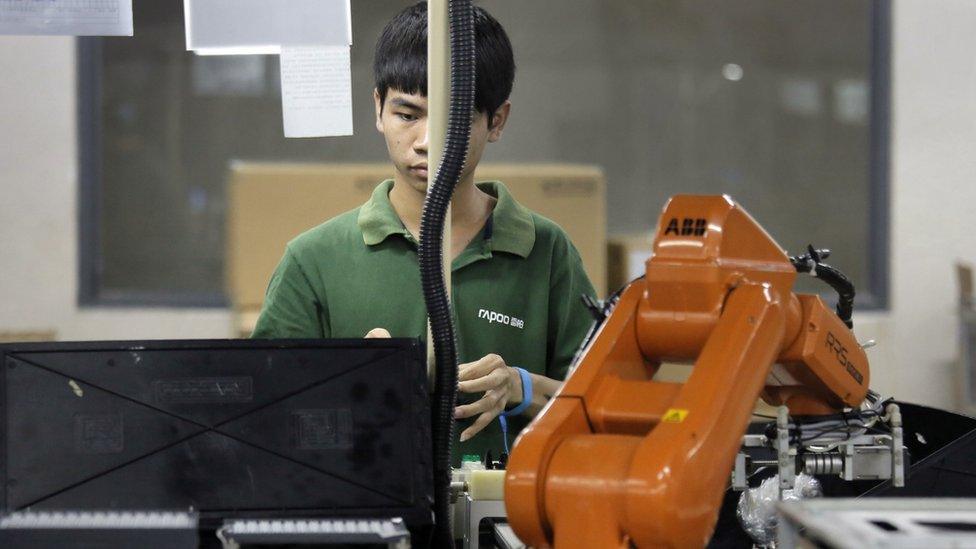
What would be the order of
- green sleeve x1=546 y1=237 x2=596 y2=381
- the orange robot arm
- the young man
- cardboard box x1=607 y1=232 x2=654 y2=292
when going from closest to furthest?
the orange robot arm → the young man → green sleeve x1=546 y1=237 x2=596 y2=381 → cardboard box x1=607 y1=232 x2=654 y2=292

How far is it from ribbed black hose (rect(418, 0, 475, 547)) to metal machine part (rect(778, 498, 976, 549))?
372mm

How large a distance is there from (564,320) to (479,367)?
0.74 ft

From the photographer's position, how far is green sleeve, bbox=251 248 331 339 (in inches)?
57.3

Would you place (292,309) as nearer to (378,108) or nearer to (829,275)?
(378,108)

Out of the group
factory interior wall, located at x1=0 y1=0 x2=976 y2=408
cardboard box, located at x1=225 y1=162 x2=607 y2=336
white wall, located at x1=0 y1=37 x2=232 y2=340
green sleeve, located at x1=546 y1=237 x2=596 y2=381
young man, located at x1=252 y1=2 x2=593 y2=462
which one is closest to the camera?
young man, located at x1=252 y1=2 x2=593 y2=462

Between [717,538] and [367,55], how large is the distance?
2.34 feet

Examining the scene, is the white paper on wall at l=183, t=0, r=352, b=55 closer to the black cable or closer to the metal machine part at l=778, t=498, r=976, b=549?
the black cable

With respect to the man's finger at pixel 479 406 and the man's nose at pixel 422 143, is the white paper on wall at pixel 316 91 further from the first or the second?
the man's finger at pixel 479 406

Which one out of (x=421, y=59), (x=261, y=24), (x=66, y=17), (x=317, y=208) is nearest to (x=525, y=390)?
(x=421, y=59)

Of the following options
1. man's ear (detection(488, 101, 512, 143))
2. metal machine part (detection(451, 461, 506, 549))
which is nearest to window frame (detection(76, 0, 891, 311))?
man's ear (detection(488, 101, 512, 143))

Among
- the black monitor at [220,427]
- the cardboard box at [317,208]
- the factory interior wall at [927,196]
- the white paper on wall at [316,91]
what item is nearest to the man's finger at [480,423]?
the black monitor at [220,427]

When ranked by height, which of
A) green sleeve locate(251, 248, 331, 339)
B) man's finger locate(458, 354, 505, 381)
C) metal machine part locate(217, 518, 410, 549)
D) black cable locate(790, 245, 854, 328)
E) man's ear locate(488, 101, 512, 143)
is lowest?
metal machine part locate(217, 518, 410, 549)

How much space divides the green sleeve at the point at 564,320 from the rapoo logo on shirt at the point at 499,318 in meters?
0.06

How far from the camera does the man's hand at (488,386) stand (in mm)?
1330
